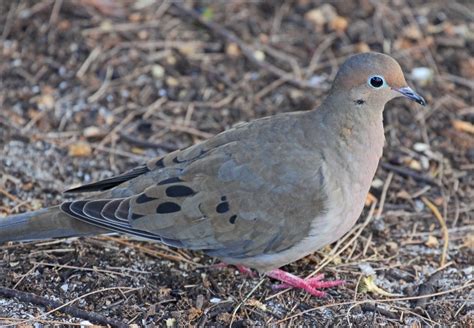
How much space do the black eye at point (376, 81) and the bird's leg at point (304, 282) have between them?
973 mm

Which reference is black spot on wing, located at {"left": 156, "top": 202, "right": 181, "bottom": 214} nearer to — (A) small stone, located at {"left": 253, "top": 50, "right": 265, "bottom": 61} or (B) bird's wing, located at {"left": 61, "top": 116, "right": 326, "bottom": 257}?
(B) bird's wing, located at {"left": 61, "top": 116, "right": 326, "bottom": 257}

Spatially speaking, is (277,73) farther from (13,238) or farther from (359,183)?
(13,238)

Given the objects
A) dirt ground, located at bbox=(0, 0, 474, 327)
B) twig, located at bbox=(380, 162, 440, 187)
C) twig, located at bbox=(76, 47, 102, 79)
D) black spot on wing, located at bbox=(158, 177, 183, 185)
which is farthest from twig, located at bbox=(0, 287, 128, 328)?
twig, located at bbox=(76, 47, 102, 79)

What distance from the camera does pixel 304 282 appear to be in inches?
166

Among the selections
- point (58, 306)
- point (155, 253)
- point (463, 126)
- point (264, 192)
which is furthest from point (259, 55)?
point (58, 306)

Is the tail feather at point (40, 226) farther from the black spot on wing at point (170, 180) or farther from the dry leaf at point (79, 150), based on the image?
the dry leaf at point (79, 150)

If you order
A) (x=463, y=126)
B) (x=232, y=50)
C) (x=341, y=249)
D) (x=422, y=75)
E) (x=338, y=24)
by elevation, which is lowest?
(x=463, y=126)

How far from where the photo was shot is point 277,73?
236 inches

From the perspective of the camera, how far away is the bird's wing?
13.2 feet

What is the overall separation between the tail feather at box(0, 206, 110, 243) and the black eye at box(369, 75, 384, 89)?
1.48 m

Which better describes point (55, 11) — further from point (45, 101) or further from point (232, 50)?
point (232, 50)

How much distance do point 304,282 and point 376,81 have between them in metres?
1.03

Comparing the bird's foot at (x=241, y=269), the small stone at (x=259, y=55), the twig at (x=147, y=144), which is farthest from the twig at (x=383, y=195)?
the small stone at (x=259, y=55)

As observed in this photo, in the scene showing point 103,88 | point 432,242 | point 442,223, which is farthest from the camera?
point 103,88
